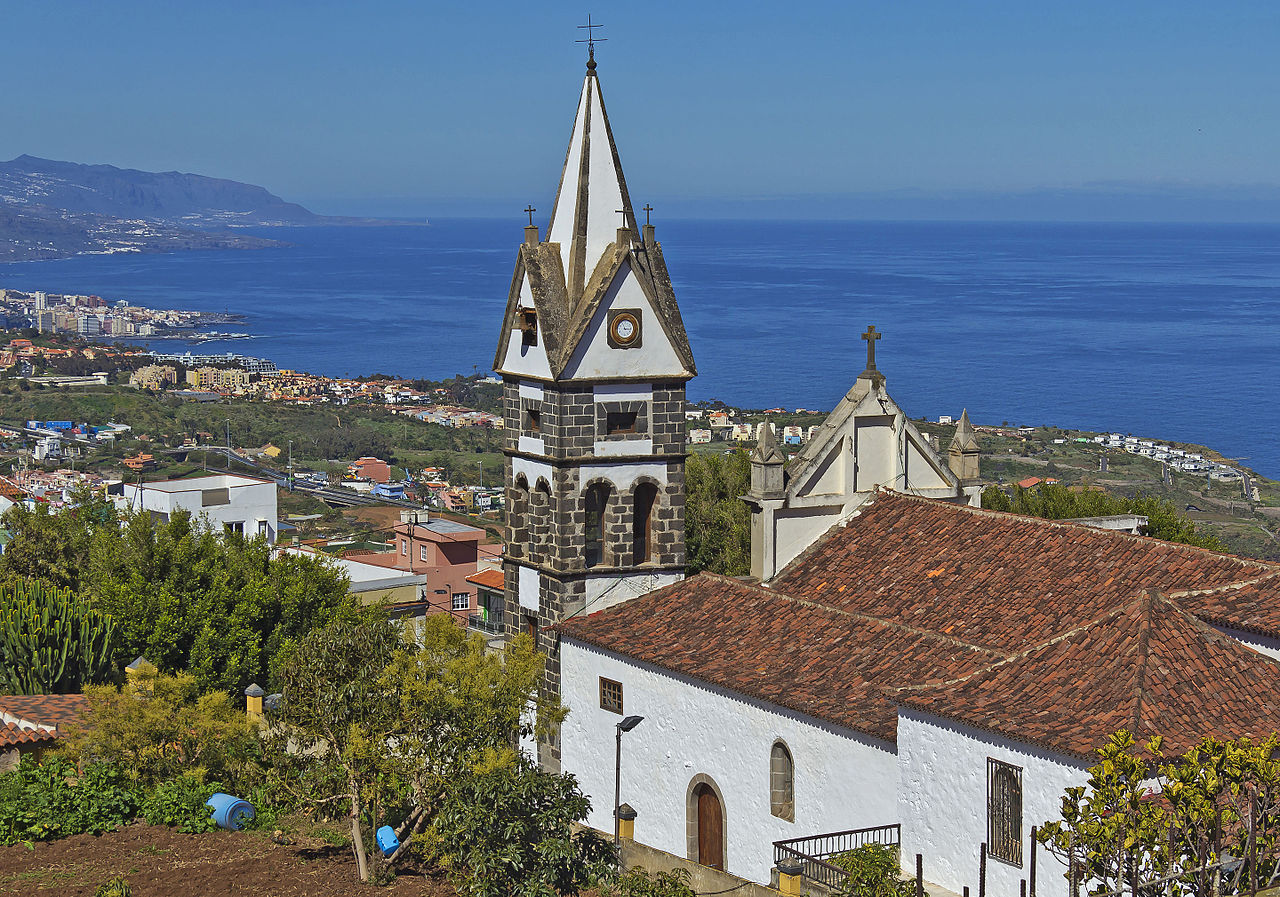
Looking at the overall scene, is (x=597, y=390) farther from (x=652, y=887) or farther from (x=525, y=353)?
Answer: (x=652, y=887)

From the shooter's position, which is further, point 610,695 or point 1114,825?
point 610,695

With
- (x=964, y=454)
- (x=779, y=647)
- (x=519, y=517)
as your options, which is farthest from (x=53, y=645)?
(x=964, y=454)

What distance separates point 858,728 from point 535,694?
342 inches

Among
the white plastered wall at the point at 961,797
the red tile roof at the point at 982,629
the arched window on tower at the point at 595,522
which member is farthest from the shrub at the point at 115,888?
the arched window on tower at the point at 595,522

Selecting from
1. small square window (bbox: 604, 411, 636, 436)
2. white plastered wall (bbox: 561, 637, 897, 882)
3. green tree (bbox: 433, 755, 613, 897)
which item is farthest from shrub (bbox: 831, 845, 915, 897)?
small square window (bbox: 604, 411, 636, 436)

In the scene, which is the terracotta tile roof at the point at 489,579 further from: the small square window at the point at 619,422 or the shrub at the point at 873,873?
the shrub at the point at 873,873

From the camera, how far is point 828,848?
78.0 ft

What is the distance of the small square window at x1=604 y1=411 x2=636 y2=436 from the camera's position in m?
30.4

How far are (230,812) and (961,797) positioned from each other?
12132mm

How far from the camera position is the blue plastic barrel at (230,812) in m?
26.4

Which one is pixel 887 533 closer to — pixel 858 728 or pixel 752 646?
pixel 752 646

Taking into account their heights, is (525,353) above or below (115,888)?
above

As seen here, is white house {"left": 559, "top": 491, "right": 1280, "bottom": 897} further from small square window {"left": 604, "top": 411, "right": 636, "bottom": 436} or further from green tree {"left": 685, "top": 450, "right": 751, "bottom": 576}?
green tree {"left": 685, "top": 450, "right": 751, "bottom": 576}

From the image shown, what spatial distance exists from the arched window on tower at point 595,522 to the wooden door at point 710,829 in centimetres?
547
